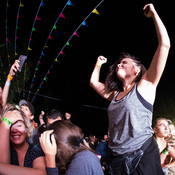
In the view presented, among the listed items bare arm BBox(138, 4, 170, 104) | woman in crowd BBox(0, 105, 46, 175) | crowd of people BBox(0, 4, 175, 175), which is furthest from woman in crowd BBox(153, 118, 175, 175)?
woman in crowd BBox(0, 105, 46, 175)

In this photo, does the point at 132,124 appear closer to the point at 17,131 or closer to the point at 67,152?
the point at 67,152

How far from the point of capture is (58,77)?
44.8 feet

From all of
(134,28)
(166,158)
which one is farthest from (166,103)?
(166,158)

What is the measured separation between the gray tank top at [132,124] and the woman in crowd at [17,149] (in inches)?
26.7

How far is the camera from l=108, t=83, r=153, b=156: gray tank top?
1.25m

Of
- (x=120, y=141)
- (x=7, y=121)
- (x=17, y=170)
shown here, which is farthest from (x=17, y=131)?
(x=120, y=141)

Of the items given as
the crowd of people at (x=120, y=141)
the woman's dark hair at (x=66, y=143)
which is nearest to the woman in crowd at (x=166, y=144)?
the crowd of people at (x=120, y=141)

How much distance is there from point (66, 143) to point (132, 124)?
1.82ft

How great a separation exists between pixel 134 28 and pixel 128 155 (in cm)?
379

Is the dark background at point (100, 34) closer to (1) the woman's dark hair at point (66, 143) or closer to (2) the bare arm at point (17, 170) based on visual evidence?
(1) the woman's dark hair at point (66, 143)

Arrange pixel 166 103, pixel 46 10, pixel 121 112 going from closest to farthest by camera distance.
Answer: pixel 121 112 → pixel 166 103 → pixel 46 10

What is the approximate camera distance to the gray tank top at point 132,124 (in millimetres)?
1252

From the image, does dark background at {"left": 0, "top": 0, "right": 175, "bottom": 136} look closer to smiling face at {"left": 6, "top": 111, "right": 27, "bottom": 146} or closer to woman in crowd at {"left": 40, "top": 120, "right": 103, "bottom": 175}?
woman in crowd at {"left": 40, "top": 120, "right": 103, "bottom": 175}

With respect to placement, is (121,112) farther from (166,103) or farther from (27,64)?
(27,64)
